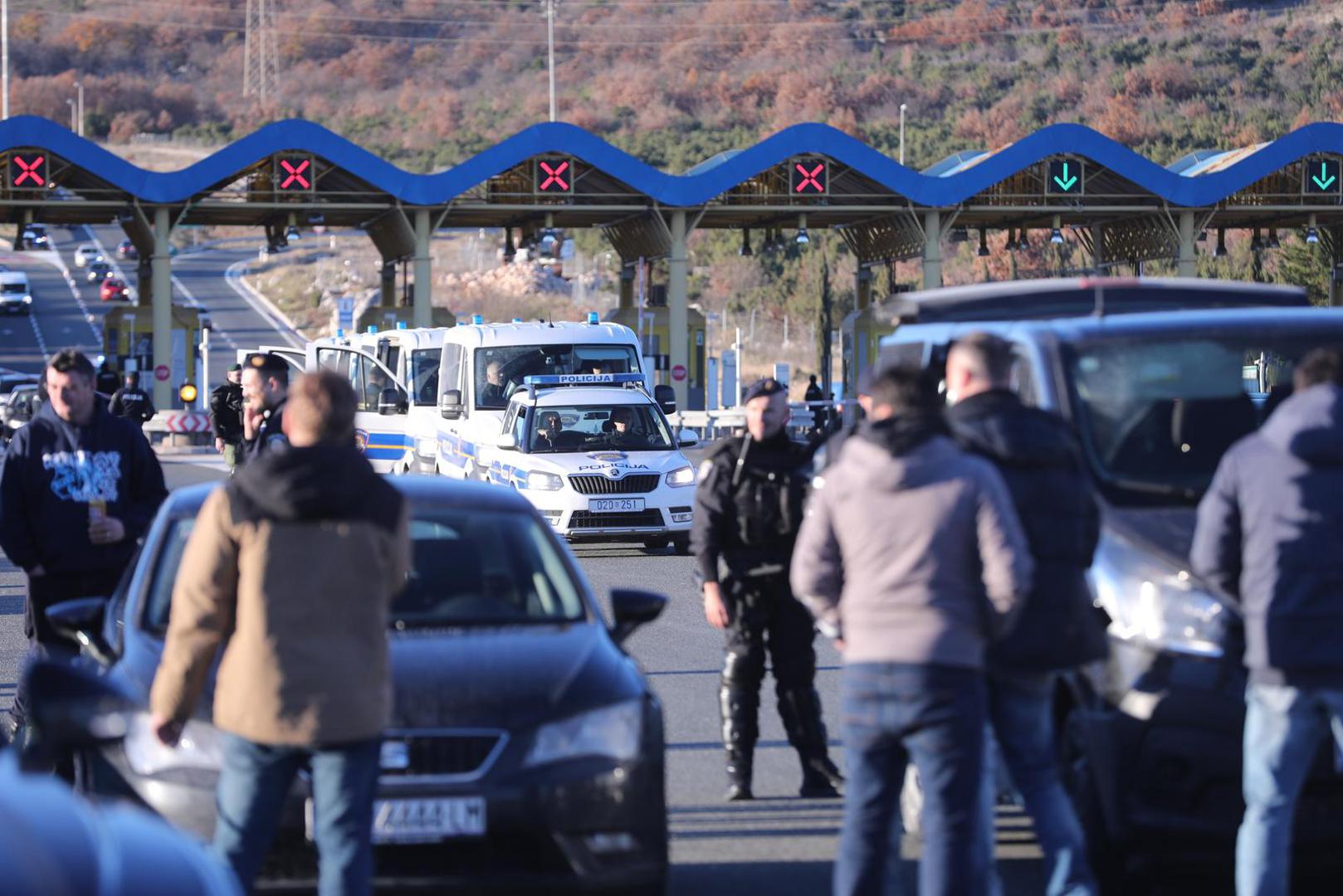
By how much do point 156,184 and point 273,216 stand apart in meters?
4.42

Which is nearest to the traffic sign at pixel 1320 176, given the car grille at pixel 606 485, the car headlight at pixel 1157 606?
the car grille at pixel 606 485

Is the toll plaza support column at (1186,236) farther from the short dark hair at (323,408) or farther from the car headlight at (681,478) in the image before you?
the short dark hair at (323,408)

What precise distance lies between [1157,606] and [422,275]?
35333 mm

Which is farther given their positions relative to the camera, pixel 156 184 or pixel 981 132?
pixel 981 132

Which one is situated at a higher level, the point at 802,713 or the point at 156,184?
the point at 156,184

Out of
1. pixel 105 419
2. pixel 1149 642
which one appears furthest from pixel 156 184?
pixel 1149 642

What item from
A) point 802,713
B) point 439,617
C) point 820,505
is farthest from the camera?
point 802,713

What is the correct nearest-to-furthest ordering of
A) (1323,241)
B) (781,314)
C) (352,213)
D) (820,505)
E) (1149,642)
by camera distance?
1. (820,505)
2. (1149,642)
3. (352,213)
4. (1323,241)
5. (781,314)

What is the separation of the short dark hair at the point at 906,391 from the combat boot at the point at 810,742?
3.07 metres

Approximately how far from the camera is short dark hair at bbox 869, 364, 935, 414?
5.42m

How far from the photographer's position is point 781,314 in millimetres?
88250

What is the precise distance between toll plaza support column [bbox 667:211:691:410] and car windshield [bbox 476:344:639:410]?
1829 centimetres

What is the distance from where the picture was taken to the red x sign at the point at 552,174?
4038 centimetres

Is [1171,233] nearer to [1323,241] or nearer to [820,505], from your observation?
[1323,241]
